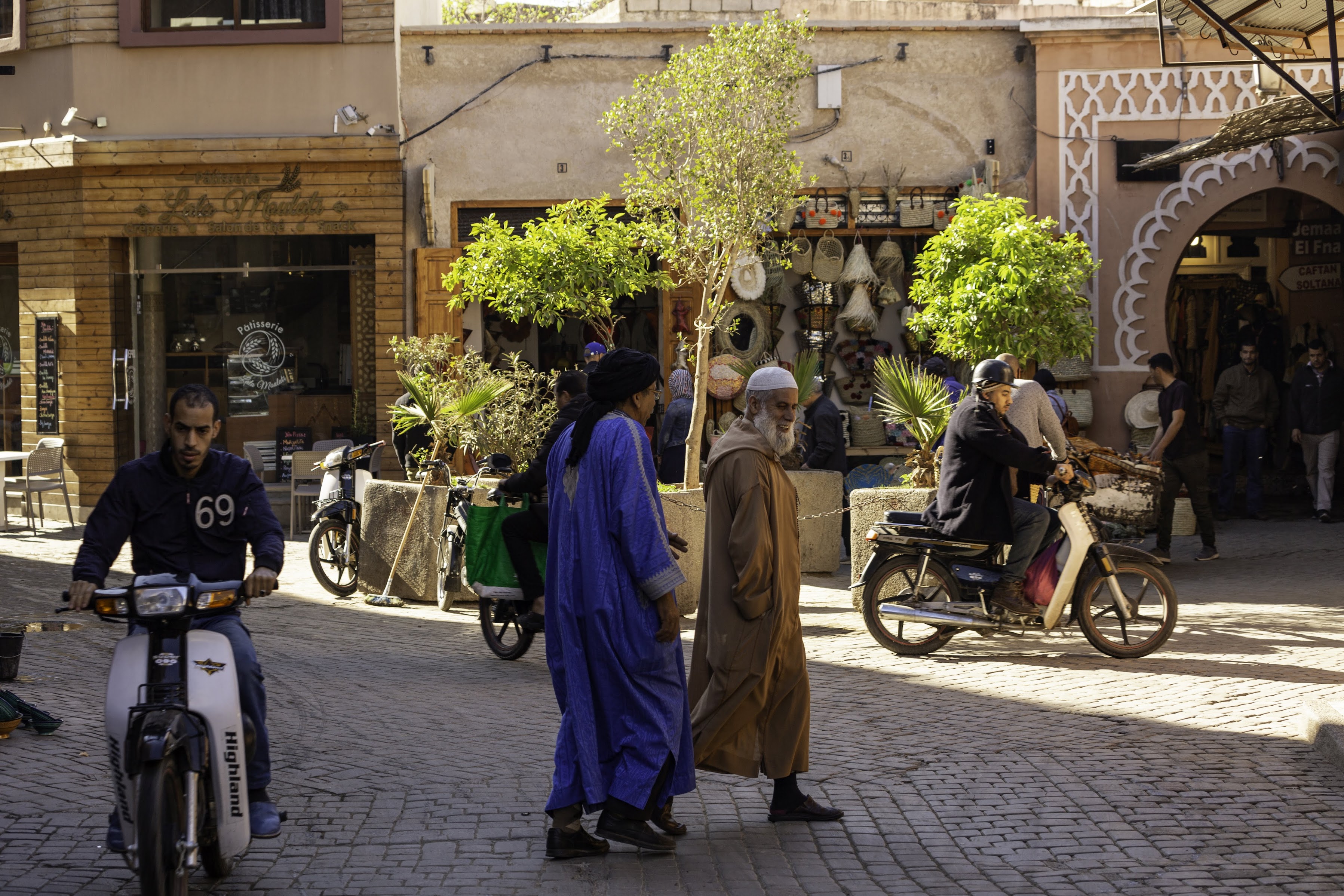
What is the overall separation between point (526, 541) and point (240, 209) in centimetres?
895

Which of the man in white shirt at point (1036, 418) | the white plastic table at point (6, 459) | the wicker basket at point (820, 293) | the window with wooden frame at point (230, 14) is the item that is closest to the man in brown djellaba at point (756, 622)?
the man in white shirt at point (1036, 418)

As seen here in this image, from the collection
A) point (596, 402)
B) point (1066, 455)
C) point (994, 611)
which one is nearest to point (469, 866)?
point (596, 402)

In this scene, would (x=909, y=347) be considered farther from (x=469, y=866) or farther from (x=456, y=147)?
(x=469, y=866)

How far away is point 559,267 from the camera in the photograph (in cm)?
1300

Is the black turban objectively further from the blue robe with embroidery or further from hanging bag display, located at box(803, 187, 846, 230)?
hanging bag display, located at box(803, 187, 846, 230)

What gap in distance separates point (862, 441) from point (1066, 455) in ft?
20.2

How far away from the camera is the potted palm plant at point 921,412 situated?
35.1 ft

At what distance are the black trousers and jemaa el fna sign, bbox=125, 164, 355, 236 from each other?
329 inches

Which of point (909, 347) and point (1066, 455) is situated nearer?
point (1066, 455)

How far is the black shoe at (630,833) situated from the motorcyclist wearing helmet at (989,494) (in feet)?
13.5

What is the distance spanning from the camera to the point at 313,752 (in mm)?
6469

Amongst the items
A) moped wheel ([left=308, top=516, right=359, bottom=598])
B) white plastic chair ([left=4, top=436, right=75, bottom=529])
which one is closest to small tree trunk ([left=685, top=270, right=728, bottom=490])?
moped wheel ([left=308, top=516, right=359, bottom=598])

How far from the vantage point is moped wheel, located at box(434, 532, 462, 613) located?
10.5 metres

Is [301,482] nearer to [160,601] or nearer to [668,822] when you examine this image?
[668,822]
